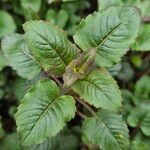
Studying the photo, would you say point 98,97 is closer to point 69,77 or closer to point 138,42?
point 69,77

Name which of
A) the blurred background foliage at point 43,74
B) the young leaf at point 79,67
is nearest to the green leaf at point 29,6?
the blurred background foliage at point 43,74

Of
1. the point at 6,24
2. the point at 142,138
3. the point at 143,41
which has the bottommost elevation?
the point at 142,138

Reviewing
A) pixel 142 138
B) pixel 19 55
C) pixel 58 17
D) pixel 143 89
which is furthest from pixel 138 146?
pixel 58 17

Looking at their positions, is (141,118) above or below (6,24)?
below

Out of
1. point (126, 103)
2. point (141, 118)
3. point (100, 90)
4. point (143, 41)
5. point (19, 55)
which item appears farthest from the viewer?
point (126, 103)

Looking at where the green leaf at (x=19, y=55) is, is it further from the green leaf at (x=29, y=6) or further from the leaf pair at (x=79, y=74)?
the green leaf at (x=29, y=6)

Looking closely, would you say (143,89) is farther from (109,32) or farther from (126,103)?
(109,32)

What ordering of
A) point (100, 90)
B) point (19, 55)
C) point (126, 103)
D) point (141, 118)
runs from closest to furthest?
point (100, 90) → point (19, 55) → point (141, 118) → point (126, 103)
